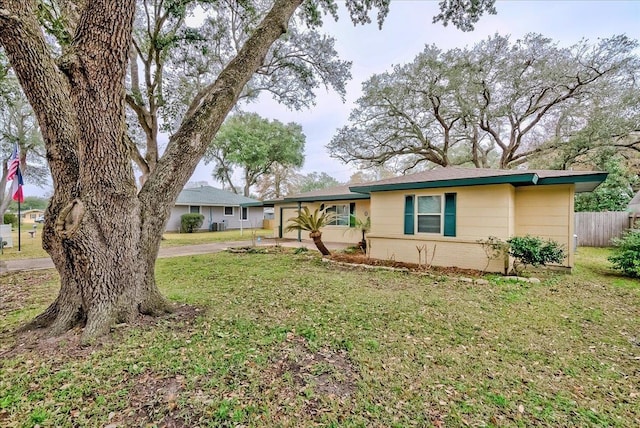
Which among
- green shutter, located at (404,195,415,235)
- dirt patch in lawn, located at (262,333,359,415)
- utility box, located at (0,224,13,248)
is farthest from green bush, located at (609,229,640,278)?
utility box, located at (0,224,13,248)

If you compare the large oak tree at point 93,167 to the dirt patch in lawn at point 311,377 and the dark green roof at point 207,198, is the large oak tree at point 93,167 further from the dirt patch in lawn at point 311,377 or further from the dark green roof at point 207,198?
the dark green roof at point 207,198

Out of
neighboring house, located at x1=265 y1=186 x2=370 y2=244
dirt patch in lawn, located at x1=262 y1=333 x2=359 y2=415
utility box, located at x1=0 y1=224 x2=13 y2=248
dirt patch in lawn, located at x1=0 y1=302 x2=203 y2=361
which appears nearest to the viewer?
dirt patch in lawn, located at x1=262 y1=333 x2=359 y2=415

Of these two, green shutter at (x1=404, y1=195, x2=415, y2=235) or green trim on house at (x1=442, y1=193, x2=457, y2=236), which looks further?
green shutter at (x1=404, y1=195, x2=415, y2=235)

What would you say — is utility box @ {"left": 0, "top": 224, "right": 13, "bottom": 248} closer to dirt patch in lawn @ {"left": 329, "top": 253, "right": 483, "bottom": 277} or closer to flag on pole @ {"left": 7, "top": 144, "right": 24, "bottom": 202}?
flag on pole @ {"left": 7, "top": 144, "right": 24, "bottom": 202}

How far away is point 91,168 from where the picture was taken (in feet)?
9.21

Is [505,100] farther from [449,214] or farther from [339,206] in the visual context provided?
[449,214]

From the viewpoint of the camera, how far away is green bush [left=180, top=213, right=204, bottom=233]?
19.1 meters

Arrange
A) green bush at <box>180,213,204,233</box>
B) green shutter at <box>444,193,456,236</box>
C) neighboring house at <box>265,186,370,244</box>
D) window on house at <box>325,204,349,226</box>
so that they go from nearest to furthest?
green shutter at <box>444,193,456,236</box>, neighboring house at <box>265,186,370,244</box>, window on house at <box>325,204,349,226</box>, green bush at <box>180,213,204,233</box>

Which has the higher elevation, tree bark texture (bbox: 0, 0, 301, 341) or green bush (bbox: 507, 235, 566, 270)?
tree bark texture (bbox: 0, 0, 301, 341)

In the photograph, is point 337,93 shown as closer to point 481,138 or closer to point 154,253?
point 154,253

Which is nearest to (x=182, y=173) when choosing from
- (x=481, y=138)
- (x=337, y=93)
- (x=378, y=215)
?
(x=378, y=215)

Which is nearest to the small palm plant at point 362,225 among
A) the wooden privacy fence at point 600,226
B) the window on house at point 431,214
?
the window on house at point 431,214

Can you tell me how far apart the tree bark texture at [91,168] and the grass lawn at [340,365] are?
43 centimetres

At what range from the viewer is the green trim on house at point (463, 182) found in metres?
6.21
